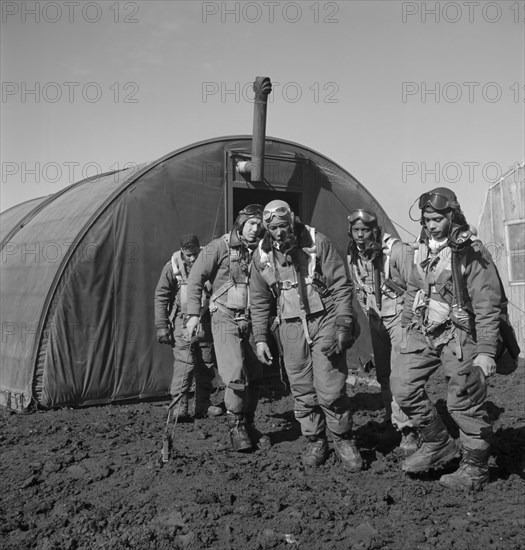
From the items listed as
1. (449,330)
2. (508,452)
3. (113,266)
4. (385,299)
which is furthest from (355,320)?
(113,266)

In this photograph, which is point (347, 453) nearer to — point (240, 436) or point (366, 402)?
point (240, 436)

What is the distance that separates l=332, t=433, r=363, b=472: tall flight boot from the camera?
17.0 feet

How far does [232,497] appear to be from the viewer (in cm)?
462

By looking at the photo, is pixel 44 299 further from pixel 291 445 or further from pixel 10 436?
pixel 291 445

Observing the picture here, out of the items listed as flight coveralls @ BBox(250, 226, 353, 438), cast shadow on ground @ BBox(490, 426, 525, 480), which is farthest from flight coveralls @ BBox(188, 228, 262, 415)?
cast shadow on ground @ BBox(490, 426, 525, 480)

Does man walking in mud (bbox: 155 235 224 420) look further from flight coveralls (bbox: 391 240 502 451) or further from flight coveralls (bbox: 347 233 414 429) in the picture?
flight coveralls (bbox: 391 240 502 451)

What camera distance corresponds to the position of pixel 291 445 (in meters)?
6.07

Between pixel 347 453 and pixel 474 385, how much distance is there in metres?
1.35

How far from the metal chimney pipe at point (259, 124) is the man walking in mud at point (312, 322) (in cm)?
351

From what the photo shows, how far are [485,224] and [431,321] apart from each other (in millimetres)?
7041

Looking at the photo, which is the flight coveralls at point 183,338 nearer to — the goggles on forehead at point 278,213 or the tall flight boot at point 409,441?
the goggles on forehead at point 278,213

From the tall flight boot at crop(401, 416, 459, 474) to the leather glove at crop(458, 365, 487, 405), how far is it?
458 mm

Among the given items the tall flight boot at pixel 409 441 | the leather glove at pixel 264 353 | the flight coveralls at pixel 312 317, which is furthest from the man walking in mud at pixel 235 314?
the tall flight boot at pixel 409 441

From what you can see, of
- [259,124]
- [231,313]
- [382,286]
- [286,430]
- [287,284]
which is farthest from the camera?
[259,124]
